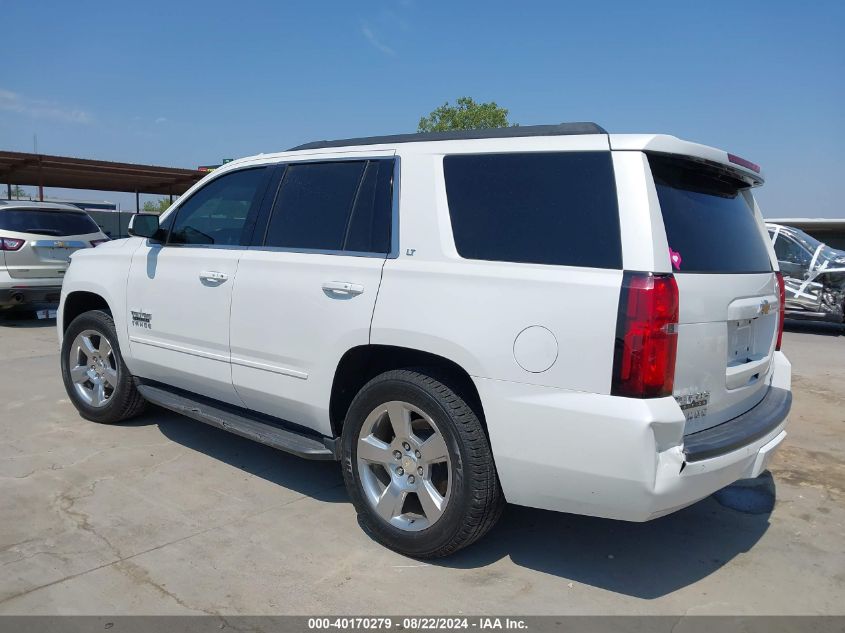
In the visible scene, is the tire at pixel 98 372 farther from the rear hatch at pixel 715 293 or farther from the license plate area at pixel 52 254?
the license plate area at pixel 52 254

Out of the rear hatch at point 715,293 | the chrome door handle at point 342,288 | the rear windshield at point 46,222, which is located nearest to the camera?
the rear hatch at point 715,293

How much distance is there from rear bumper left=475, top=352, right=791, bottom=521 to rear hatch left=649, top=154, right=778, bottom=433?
6.5 inches

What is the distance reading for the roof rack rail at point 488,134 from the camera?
121 inches

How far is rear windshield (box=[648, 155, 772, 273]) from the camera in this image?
9.66ft

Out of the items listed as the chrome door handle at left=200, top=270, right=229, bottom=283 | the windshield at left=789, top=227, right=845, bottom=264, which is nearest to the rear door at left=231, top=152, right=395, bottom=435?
the chrome door handle at left=200, top=270, right=229, bottom=283

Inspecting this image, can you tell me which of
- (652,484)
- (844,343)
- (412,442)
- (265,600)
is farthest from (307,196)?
(844,343)

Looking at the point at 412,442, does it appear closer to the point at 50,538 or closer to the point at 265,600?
the point at 265,600

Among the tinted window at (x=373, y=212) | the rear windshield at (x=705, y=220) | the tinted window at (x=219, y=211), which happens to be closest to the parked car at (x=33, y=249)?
the tinted window at (x=219, y=211)

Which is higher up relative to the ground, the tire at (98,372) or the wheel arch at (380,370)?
the wheel arch at (380,370)

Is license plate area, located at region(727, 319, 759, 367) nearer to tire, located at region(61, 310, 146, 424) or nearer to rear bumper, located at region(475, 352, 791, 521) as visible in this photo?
rear bumper, located at region(475, 352, 791, 521)

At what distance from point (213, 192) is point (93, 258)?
133 centimetres

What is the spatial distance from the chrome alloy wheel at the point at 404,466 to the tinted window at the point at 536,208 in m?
0.87

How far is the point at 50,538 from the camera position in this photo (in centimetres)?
347

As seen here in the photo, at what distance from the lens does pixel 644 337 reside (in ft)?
8.68
